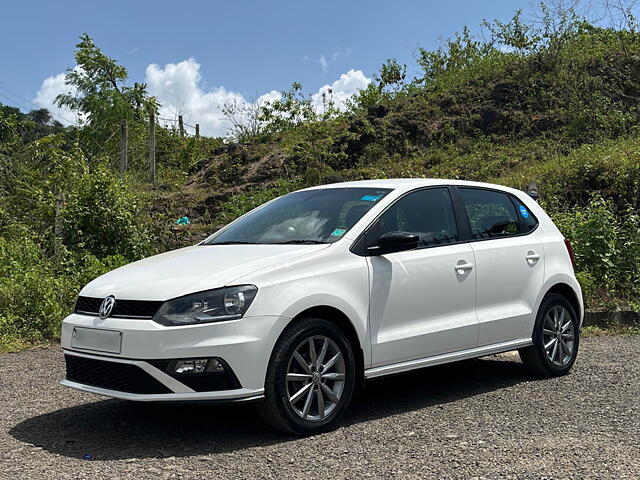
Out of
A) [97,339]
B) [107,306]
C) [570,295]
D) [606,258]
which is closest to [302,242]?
[107,306]

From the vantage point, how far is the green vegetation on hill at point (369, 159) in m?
10.6

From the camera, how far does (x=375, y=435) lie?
4973mm

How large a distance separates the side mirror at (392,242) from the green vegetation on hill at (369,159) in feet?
16.5

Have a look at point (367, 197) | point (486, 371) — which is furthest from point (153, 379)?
point (486, 371)

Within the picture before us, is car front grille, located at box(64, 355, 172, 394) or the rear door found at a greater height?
the rear door

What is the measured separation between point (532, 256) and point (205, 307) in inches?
128

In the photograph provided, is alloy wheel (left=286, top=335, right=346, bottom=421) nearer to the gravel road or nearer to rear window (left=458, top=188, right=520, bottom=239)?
the gravel road

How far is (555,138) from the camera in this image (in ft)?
57.7

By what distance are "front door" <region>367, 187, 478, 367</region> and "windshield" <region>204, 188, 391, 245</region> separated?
229 millimetres

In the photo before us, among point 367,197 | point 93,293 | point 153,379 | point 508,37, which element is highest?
point 508,37

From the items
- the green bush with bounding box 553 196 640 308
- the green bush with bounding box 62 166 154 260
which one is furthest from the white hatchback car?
the green bush with bounding box 62 166 154 260

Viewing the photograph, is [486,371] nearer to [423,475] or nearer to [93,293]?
[423,475]

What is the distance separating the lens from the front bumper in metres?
4.52

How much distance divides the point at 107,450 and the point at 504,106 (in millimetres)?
16577
